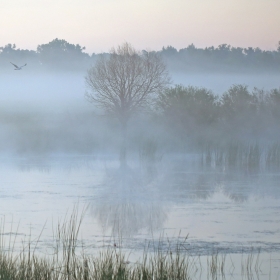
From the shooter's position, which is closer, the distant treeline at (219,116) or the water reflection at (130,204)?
the water reflection at (130,204)

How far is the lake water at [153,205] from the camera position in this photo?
8742 millimetres

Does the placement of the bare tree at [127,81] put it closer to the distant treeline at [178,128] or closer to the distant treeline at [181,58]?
the distant treeline at [178,128]

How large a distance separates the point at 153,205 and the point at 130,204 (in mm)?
440

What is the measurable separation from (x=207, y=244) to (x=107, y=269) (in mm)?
2834

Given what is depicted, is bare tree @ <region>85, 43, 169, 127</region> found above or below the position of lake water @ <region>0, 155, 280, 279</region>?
above

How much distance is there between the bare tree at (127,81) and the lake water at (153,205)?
15.0 m

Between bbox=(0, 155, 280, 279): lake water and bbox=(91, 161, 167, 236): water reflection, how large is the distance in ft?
0.05

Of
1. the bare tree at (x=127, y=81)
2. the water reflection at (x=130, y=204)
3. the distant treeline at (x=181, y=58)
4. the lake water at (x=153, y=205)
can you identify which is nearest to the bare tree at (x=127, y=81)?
the bare tree at (x=127, y=81)

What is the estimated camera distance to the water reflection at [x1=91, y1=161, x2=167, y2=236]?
32.9 feet

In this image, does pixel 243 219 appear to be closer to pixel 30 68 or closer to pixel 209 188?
pixel 209 188

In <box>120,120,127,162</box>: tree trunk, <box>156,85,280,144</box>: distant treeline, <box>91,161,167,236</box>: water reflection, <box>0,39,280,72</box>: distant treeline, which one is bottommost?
<box>91,161,167,236</box>: water reflection

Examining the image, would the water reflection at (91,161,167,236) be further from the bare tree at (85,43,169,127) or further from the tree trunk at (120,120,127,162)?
the bare tree at (85,43,169,127)

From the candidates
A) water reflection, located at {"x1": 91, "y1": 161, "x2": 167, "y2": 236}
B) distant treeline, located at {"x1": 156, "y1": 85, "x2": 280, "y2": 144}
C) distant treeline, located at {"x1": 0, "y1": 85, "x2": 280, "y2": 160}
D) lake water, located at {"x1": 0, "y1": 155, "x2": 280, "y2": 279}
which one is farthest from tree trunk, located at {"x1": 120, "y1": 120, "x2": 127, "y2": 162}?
water reflection, located at {"x1": 91, "y1": 161, "x2": 167, "y2": 236}

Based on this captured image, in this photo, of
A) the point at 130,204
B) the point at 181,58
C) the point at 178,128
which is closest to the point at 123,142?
the point at 178,128
